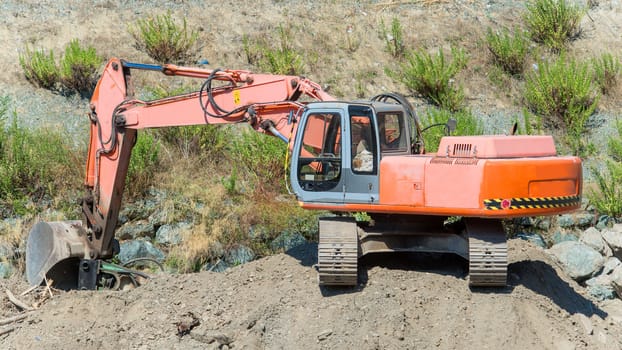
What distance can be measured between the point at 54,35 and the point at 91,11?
0.98 m

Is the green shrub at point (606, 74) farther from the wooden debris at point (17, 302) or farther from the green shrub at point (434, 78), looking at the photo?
the wooden debris at point (17, 302)

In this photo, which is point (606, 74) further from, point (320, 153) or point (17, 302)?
point (17, 302)

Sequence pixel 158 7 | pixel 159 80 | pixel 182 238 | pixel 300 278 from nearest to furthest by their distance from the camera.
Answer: pixel 300 278 → pixel 182 238 → pixel 159 80 → pixel 158 7

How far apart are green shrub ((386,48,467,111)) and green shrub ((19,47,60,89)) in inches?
236

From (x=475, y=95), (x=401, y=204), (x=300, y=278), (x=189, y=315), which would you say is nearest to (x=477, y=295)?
(x=401, y=204)

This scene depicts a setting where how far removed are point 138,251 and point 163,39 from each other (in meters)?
5.19

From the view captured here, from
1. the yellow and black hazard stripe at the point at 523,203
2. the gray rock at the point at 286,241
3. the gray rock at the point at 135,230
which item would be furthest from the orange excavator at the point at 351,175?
the gray rock at the point at 286,241

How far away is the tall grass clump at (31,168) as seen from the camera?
12.9 metres

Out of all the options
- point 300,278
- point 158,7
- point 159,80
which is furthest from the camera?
point 158,7

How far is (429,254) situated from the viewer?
34.3 feet

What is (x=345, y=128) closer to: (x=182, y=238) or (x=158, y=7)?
(x=182, y=238)

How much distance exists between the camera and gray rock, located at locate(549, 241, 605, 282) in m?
11.9

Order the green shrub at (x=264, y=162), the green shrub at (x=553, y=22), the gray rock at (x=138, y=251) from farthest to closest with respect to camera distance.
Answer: the green shrub at (x=553, y=22)
the green shrub at (x=264, y=162)
the gray rock at (x=138, y=251)

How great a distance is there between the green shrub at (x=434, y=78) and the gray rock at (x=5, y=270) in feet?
25.4
